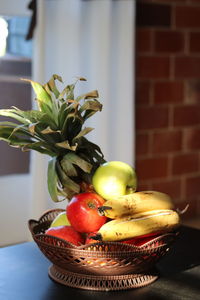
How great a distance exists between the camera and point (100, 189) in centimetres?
115

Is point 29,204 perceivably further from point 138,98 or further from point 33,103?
point 138,98

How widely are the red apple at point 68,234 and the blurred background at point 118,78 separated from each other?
1.27 metres

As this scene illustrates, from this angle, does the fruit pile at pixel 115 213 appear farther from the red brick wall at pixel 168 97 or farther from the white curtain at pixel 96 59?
the red brick wall at pixel 168 97

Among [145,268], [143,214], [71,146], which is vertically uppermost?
[71,146]

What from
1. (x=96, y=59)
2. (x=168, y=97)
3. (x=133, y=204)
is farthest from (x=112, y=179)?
(x=168, y=97)

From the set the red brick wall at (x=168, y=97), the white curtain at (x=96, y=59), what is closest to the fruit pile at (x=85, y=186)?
the white curtain at (x=96, y=59)

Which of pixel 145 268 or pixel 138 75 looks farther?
pixel 138 75

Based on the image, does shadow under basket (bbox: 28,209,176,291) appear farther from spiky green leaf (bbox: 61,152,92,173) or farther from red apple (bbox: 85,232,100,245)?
spiky green leaf (bbox: 61,152,92,173)

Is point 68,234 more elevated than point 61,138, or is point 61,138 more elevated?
point 61,138

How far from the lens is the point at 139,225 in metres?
Answer: 1.10

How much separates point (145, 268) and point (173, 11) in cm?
197

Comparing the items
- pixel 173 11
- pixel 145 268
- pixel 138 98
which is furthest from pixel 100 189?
pixel 173 11

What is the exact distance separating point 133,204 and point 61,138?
210 millimetres

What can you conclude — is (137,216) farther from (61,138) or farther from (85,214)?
(61,138)
